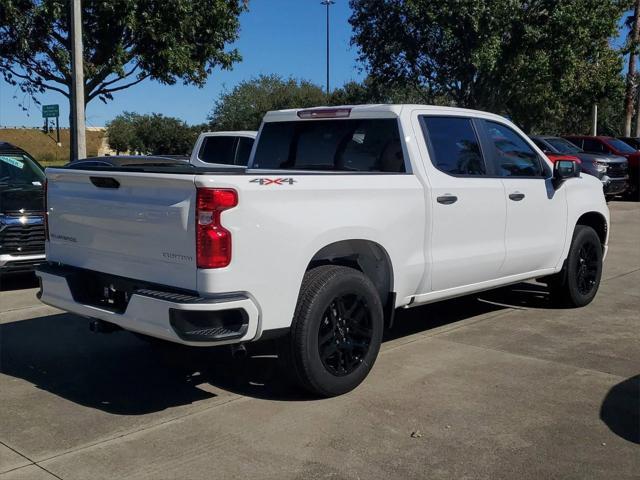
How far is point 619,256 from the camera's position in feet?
36.5

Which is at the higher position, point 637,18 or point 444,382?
point 637,18

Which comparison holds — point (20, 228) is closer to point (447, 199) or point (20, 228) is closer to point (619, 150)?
point (447, 199)

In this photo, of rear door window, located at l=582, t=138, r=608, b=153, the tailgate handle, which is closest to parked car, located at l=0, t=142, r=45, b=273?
the tailgate handle

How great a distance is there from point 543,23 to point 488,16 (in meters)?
2.30

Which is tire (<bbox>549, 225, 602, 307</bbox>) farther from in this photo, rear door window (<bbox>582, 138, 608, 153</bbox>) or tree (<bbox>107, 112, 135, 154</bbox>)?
tree (<bbox>107, 112, 135, 154</bbox>)

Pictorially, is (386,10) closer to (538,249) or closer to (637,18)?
(637,18)

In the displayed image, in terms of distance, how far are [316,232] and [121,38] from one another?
15411 millimetres

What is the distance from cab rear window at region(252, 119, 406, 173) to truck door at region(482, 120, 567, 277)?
1.14m

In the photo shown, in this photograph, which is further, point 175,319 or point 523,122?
point 523,122

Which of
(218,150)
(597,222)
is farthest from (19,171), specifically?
(597,222)

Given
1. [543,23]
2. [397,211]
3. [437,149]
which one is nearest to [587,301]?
[437,149]

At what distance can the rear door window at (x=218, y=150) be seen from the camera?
11742mm

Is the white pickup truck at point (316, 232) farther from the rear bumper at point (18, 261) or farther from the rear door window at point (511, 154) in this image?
the rear bumper at point (18, 261)

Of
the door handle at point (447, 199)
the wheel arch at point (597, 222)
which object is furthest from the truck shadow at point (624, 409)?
the wheel arch at point (597, 222)
